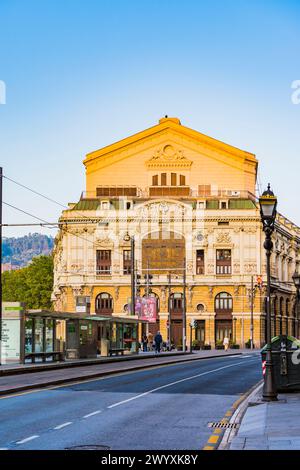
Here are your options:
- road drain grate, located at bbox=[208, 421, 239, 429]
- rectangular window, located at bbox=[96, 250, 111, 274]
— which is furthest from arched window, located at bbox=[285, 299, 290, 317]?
road drain grate, located at bbox=[208, 421, 239, 429]

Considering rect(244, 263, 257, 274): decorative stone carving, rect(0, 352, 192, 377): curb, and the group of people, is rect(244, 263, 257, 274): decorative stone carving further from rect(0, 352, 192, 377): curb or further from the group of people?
rect(0, 352, 192, 377): curb

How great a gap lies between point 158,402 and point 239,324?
83115 mm

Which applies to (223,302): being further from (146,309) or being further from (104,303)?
Result: (146,309)

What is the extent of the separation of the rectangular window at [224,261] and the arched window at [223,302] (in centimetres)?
286

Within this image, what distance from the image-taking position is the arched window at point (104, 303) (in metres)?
109

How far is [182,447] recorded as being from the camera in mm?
15039

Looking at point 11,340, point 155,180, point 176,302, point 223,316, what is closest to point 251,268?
point 223,316

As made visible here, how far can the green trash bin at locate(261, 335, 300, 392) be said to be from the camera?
25.6 metres

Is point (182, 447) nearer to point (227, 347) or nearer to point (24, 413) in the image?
point (24, 413)

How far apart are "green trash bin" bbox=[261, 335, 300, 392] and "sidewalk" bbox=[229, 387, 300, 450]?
2.54 m

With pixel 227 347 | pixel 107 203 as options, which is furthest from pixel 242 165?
pixel 227 347

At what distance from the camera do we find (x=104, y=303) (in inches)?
4311
